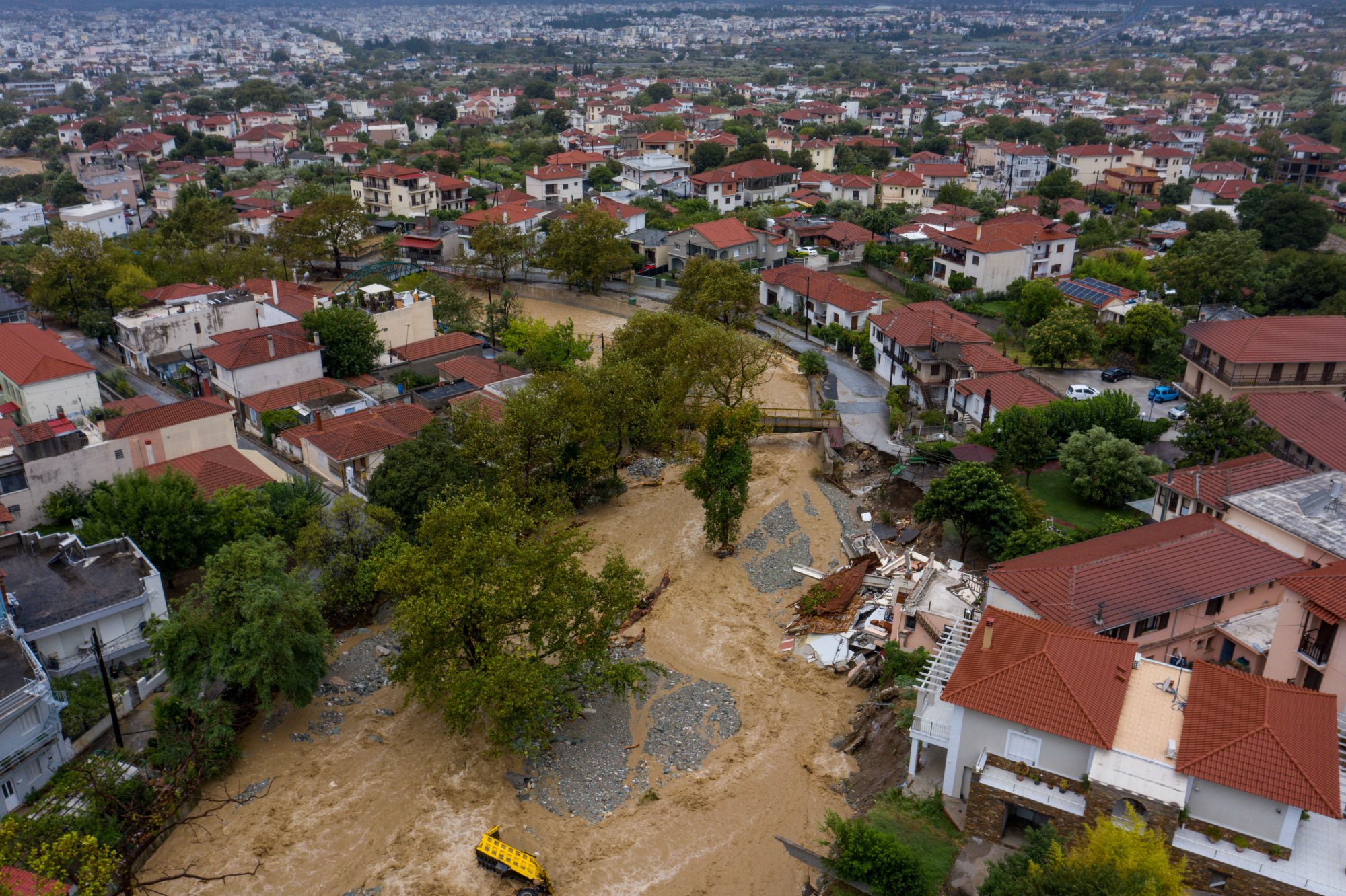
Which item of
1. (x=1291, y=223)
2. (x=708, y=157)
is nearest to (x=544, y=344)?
(x=1291, y=223)

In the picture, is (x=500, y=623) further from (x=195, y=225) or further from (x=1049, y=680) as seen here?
(x=195, y=225)

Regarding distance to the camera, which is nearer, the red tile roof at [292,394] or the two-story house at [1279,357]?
the two-story house at [1279,357]

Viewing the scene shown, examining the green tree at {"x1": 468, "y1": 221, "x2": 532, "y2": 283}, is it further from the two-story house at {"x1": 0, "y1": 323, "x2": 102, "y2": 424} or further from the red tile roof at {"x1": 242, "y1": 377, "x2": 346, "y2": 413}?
the two-story house at {"x1": 0, "y1": 323, "x2": 102, "y2": 424}

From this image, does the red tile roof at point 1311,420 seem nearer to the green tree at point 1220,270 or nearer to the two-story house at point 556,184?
the green tree at point 1220,270

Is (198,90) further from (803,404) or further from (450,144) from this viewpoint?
(803,404)

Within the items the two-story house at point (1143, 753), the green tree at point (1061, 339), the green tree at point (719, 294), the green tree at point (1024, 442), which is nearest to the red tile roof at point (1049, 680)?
the two-story house at point (1143, 753)

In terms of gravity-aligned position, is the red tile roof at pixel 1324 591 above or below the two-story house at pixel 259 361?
above

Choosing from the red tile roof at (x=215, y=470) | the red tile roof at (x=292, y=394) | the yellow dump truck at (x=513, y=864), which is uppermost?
the red tile roof at (x=215, y=470)

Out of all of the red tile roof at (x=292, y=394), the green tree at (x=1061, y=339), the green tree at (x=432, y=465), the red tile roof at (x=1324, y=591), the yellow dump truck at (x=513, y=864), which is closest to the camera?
the yellow dump truck at (x=513, y=864)

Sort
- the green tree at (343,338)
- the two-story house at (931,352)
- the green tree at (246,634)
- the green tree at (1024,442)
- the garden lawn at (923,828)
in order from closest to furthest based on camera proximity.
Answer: the garden lawn at (923,828)
the green tree at (246,634)
the green tree at (1024,442)
the two-story house at (931,352)
the green tree at (343,338)
